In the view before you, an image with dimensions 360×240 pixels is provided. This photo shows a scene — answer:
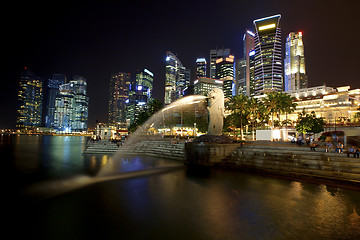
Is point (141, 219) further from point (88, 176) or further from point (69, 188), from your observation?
point (88, 176)

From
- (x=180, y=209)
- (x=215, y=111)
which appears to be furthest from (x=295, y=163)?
(x=180, y=209)

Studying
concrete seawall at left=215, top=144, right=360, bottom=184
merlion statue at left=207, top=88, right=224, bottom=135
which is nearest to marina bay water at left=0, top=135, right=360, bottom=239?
concrete seawall at left=215, top=144, right=360, bottom=184

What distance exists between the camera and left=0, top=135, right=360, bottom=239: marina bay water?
8461mm

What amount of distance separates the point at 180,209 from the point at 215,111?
18383 mm

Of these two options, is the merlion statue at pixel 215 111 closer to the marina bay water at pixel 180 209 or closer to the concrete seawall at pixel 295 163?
the concrete seawall at pixel 295 163

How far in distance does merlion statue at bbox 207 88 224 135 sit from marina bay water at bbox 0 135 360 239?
35.2 ft

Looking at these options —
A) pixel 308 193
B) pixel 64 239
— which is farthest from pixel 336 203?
pixel 64 239

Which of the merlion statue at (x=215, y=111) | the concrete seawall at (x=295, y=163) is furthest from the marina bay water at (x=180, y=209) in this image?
the merlion statue at (x=215, y=111)

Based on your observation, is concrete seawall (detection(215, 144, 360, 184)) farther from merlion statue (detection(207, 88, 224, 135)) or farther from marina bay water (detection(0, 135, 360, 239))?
merlion statue (detection(207, 88, 224, 135))

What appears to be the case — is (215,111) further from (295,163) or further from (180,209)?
(180,209)

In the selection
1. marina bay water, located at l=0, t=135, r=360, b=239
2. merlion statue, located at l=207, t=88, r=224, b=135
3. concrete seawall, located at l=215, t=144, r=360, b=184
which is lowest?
marina bay water, located at l=0, t=135, r=360, b=239

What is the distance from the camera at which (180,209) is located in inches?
441

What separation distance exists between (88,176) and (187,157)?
1275 cm

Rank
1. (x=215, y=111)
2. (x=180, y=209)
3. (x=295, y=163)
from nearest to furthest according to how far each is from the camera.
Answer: (x=180, y=209)
(x=295, y=163)
(x=215, y=111)
